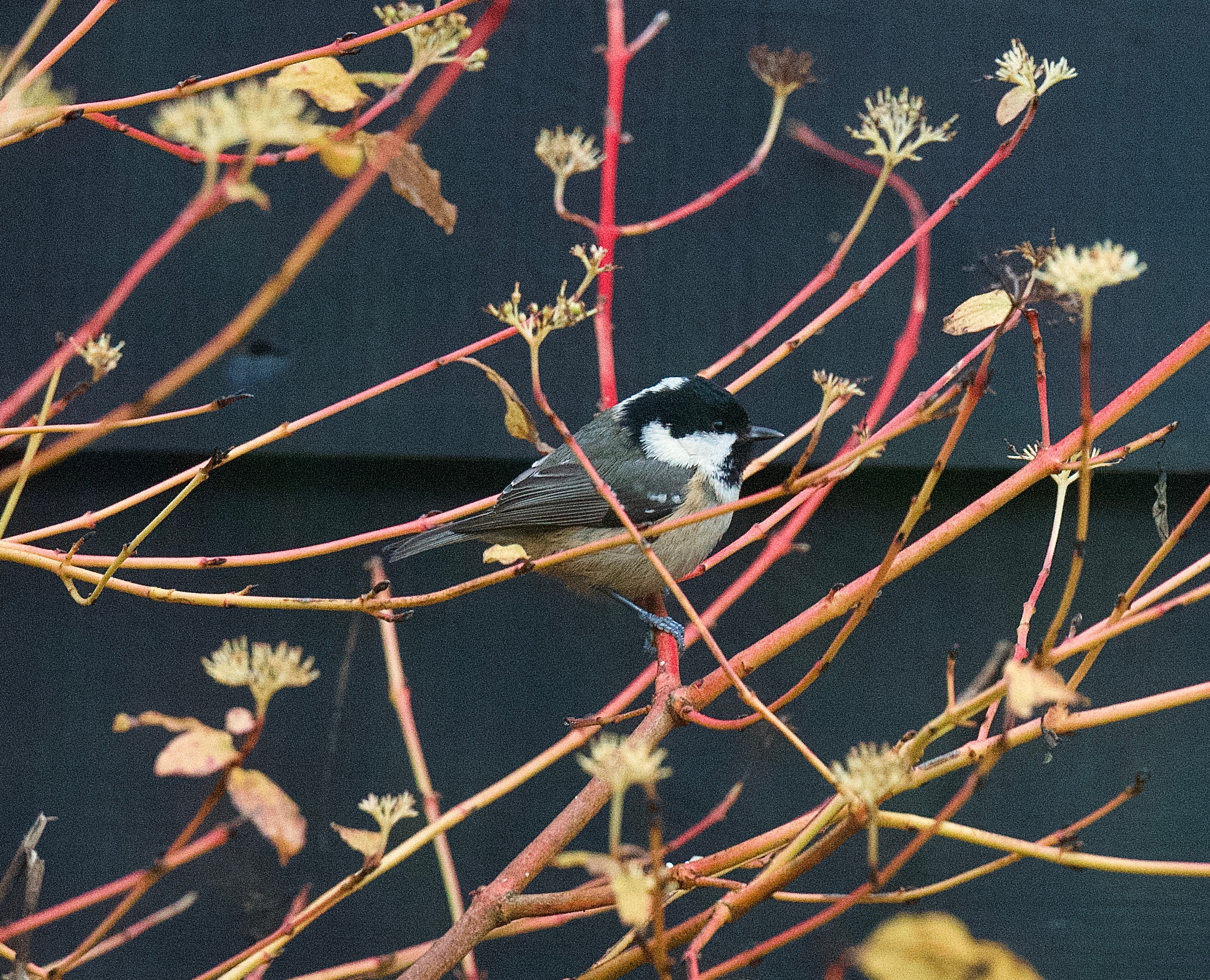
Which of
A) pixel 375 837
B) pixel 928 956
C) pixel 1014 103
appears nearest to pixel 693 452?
pixel 1014 103

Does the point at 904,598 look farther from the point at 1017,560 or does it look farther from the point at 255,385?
Result: the point at 255,385

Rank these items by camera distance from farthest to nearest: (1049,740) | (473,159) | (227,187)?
(473,159) < (1049,740) < (227,187)

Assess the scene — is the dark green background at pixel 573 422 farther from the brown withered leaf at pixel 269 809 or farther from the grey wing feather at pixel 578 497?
the brown withered leaf at pixel 269 809

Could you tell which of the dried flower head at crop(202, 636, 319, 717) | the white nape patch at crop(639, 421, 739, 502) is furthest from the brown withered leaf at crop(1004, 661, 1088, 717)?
the white nape patch at crop(639, 421, 739, 502)

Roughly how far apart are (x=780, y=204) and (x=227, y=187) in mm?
928

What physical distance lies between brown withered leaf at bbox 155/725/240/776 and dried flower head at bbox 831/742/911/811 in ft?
0.70

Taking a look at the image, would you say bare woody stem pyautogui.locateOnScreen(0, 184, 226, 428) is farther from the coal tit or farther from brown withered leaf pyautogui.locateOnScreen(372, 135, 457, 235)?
the coal tit

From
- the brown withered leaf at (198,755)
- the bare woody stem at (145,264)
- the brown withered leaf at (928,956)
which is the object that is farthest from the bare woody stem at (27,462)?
the brown withered leaf at (928,956)

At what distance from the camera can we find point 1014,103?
0.66 meters

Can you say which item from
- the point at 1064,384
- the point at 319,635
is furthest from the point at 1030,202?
the point at 319,635

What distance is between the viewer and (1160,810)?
3.73ft

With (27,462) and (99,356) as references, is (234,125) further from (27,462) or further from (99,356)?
(99,356)

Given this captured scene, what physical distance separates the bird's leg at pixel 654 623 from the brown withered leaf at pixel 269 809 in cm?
64

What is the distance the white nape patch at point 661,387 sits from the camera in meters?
1.13
